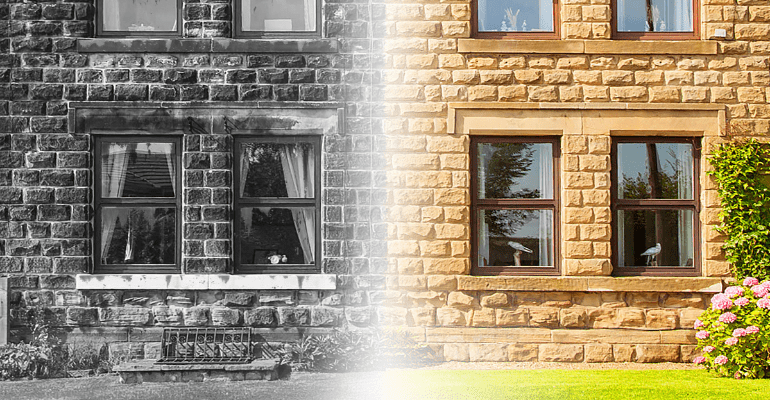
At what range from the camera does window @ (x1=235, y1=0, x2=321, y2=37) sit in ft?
31.6

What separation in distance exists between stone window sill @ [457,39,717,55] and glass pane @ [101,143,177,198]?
4119 millimetres

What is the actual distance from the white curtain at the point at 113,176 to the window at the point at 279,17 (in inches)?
86.3

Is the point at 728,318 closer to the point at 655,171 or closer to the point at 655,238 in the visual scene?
the point at 655,238

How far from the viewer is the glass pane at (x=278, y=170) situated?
9539 millimetres

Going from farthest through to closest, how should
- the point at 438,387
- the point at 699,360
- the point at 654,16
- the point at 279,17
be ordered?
the point at 654,16, the point at 279,17, the point at 699,360, the point at 438,387

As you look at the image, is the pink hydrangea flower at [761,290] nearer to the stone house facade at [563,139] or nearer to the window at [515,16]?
the stone house facade at [563,139]

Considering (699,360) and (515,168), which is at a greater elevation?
(515,168)

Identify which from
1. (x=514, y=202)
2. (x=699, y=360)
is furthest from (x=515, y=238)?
(x=699, y=360)

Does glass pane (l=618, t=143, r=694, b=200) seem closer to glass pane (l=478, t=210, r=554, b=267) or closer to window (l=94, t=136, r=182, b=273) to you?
glass pane (l=478, t=210, r=554, b=267)

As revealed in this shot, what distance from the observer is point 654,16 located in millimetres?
9805

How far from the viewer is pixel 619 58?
9484mm

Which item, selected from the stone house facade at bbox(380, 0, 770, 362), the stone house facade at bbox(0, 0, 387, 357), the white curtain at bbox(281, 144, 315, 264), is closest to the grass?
the stone house facade at bbox(380, 0, 770, 362)

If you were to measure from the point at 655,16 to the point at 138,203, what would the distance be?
7338mm

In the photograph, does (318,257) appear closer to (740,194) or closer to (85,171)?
(85,171)
